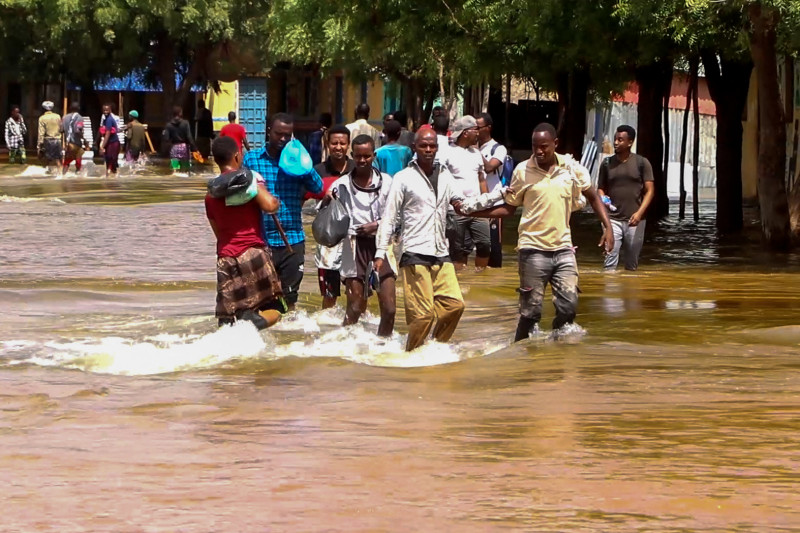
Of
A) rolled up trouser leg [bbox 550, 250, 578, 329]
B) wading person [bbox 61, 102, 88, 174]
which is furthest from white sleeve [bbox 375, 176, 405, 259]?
wading person [bbox 61, 102, 88, 174]

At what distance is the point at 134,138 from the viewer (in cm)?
3719

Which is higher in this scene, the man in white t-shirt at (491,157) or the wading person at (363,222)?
the man in white t-shirt at (491,157)

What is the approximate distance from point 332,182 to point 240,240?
1658 millimetres

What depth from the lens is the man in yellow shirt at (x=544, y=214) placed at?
10.2 metres

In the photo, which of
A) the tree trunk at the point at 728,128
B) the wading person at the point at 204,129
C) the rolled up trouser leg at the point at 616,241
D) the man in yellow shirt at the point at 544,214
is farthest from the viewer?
the wading person at the point at 204,129

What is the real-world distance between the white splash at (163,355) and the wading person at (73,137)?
24.7m

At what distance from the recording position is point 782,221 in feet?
59.8

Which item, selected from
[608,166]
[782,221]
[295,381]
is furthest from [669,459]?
[782,221]

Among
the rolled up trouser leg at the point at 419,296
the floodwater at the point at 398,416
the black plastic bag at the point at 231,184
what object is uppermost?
the black plastic bag at the point at 231,184

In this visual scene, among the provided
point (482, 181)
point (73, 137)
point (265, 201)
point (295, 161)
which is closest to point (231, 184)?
point (265, 201)

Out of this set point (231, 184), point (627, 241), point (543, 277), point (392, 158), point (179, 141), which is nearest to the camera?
point (231, 184)

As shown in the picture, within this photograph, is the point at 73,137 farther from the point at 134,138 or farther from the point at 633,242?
the point at 633,242

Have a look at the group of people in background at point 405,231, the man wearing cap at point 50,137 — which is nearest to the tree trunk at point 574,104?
the man wearing cap at point 50,137

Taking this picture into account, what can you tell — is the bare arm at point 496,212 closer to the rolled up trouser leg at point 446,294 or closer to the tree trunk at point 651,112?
the rolled up trouser leg at point 446,294
